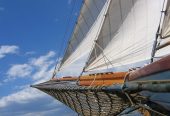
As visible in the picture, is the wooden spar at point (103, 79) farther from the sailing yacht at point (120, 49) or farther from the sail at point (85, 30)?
the sail at point (85, 30)

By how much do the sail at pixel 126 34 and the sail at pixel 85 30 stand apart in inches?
59.9

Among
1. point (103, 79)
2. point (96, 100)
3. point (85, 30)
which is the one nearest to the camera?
point (103, 79)

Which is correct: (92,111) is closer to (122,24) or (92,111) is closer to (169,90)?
(122,24)

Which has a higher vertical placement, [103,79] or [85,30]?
[85,30]

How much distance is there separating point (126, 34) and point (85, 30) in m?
4.49

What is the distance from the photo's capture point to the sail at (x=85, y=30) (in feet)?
48.3

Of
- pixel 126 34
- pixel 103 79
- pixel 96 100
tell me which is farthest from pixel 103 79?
pixel 126 34

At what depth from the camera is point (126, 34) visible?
11602mm

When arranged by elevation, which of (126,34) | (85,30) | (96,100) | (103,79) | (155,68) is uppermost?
(85,30)

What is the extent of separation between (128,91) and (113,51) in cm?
522

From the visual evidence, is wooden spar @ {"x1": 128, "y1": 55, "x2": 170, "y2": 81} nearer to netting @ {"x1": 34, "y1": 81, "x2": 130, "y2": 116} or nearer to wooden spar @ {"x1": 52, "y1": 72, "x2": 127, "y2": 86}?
netting @ {"x1": 34, "y1": 81, "x2": 130, "y2": 116}

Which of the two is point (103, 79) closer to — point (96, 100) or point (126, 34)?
point (96, 100)

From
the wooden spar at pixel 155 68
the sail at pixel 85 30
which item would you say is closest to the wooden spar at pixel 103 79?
the sail at pixel 85 30

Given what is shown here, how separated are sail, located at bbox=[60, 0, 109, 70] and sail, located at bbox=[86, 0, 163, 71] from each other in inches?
59.9
